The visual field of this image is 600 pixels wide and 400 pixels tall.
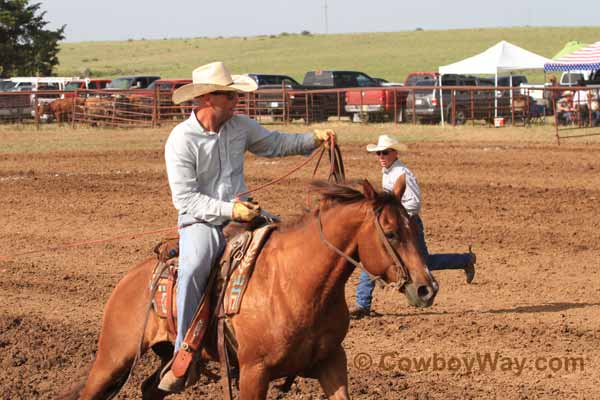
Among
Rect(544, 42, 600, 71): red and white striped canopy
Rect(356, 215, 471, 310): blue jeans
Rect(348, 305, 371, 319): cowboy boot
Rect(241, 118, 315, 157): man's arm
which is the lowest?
Rect(348, 305, 371, 319): cowboy boot

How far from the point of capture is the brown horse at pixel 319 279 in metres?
4.94

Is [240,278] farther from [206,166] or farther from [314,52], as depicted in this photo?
[314,52]

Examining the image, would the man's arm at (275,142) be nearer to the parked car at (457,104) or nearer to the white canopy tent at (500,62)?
the parked car at (457,104)

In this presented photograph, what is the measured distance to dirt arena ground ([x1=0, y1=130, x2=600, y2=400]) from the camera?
723 centimetres

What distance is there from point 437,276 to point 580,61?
20.6 meters

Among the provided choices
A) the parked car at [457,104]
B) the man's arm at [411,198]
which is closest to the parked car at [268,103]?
the parked car at [457,104]

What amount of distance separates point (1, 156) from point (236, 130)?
59.9 ft

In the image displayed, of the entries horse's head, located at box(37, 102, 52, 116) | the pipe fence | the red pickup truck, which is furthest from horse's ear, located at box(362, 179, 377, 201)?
horse's head, located at box(37, 102, 52, 116)

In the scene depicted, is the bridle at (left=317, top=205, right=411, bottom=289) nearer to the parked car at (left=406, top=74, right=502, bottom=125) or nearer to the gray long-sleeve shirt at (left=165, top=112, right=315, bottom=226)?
the gray long-sleeve shirt at (left=165, top=112, right=315, bottom=226)

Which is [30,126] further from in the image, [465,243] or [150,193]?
[465,243]

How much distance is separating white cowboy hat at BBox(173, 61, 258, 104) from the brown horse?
82cm

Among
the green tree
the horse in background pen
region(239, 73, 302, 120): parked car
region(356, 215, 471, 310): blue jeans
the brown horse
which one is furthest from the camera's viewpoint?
the green tree

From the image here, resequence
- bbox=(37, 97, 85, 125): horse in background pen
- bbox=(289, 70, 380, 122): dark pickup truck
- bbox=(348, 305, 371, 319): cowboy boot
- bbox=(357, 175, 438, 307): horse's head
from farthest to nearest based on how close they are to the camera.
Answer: bbox=(37, 97, 85, 125): horse in background pen
bbox=(289, 70, 380, 122): dark pickup truck
bbox=(348, 305, 371, 319): cowboy boot
bbox=(357, 175, 438, 307): horse's head

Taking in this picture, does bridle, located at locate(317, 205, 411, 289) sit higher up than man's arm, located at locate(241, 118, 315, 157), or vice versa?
man's arm, located at locate(241, 118, 315, 157)
